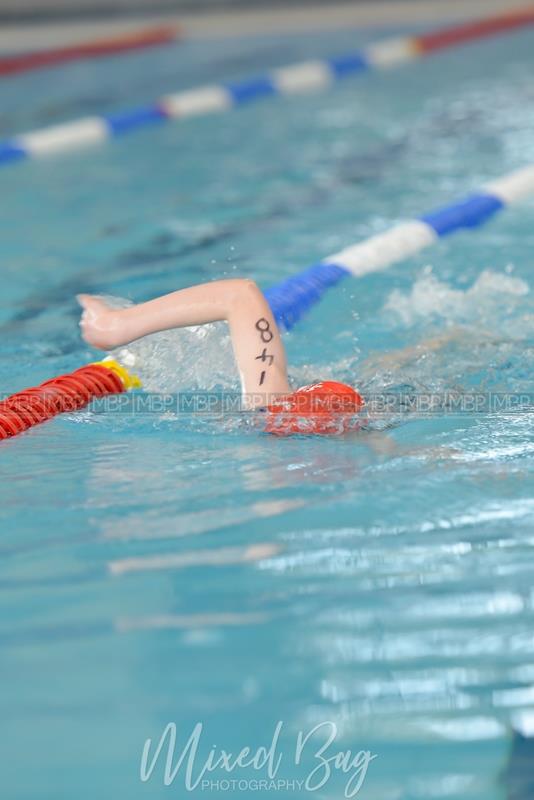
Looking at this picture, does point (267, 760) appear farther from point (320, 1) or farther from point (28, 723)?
point (320, 1)

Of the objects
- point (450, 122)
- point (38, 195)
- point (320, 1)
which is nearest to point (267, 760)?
point (38, 195)

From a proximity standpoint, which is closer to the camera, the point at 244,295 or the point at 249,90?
the point at 244,295

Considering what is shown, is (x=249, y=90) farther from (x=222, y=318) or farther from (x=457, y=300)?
(x=222, y=318)

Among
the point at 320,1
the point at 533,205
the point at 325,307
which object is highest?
the point at 320,1

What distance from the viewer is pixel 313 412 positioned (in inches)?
84.3

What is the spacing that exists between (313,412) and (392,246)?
1.35 metres

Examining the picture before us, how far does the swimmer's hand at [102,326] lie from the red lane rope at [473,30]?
5.63 metres

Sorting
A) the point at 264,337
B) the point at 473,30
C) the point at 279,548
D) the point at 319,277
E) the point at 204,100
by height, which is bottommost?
the point at 279,548

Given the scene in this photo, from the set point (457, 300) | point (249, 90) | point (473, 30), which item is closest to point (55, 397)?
point (457, 300)

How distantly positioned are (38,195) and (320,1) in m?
5.98

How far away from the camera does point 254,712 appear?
1.40m

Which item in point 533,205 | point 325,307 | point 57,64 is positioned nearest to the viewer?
point 325,307

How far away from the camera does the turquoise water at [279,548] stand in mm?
1374

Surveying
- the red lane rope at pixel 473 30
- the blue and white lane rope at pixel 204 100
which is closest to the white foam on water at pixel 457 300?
the blue and white lane rope at pixel 204 100
